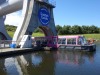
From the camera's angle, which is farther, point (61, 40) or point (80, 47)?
point (61, 40)

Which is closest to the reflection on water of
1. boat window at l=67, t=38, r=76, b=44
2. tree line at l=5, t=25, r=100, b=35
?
boat window at l=67, t=38, r=76, b=44

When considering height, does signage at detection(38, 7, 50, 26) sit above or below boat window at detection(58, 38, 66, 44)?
above

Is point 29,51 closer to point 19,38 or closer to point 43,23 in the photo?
point 19,38

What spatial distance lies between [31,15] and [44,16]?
421 centimetres

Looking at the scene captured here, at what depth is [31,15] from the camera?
36156mm

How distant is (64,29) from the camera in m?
112

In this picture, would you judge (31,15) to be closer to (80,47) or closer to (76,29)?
(80,47)

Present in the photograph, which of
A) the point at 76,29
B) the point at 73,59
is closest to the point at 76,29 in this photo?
the point at 76,29

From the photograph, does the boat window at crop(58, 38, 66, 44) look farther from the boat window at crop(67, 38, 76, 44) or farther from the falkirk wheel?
the falkirk wheel

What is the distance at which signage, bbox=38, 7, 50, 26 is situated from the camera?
38.6 m

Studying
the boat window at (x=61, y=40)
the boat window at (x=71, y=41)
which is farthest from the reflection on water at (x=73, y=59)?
the boat window at (x=61, y=40)

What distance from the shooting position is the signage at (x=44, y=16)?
1520 inches

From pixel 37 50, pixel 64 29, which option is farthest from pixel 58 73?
pixel 64 29

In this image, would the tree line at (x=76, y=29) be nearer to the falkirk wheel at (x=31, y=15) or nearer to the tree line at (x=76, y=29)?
the tree line at (x=76, y=29)
